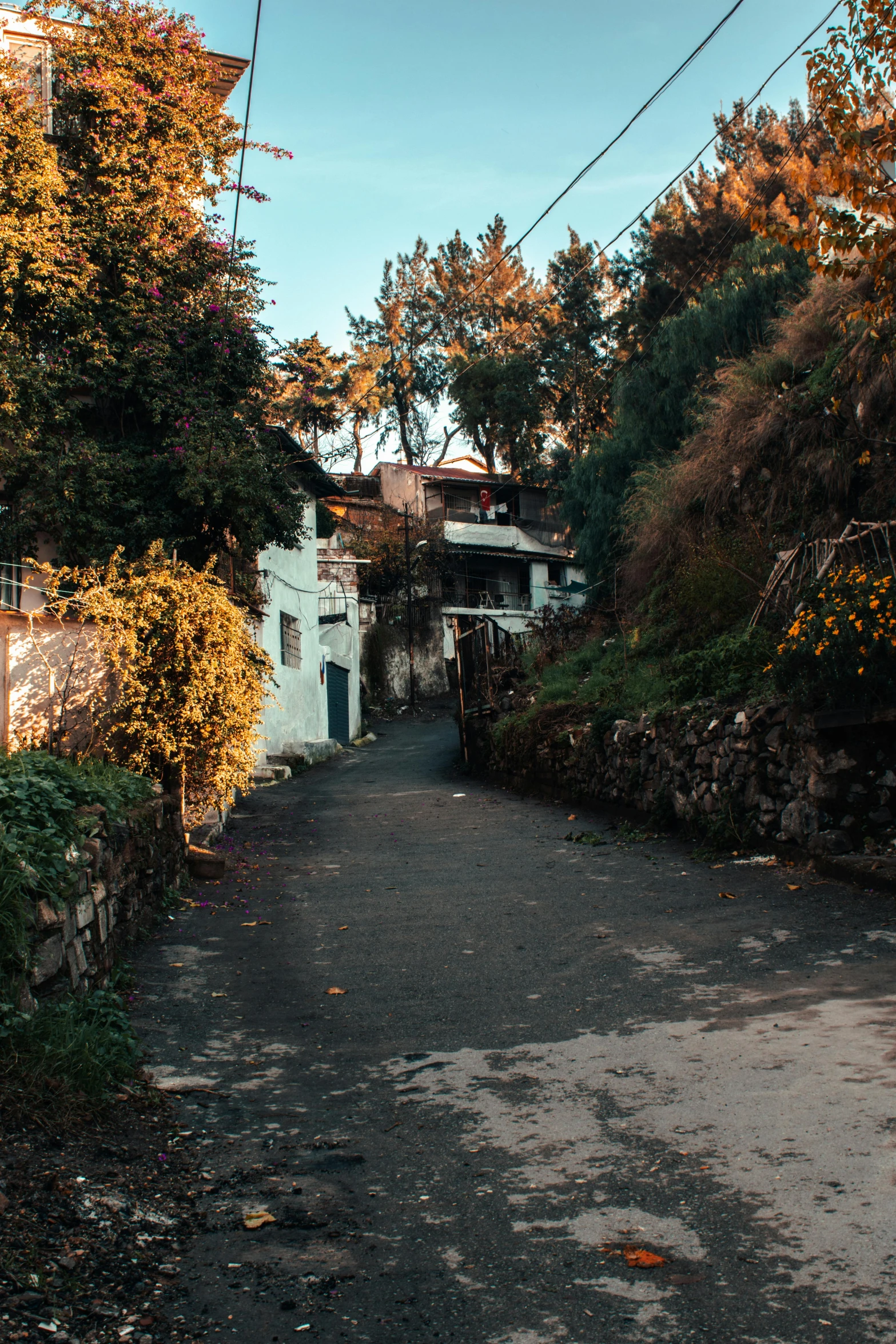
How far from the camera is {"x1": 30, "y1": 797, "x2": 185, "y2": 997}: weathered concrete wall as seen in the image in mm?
5367

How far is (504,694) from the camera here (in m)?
21.1

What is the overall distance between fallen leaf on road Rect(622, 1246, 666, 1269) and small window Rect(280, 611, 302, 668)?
19.3 metres

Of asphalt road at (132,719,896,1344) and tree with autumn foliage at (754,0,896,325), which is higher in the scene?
tree with autumn foliage at (754,0,896,325)

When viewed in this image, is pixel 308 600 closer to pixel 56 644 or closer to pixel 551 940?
pixel 56 644

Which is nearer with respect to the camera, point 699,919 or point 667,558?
point 699,919

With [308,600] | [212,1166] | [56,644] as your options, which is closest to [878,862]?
[212,1166]

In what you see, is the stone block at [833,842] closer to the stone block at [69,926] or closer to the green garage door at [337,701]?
the stone block at [69,926]

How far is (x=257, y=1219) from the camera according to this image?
387 centimetres

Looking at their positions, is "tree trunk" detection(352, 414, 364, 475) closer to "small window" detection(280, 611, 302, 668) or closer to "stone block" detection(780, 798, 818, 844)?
"small window" detection(280, 611, 302, 668)

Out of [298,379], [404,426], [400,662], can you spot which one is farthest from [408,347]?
[298,379]

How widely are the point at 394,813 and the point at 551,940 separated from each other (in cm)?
800

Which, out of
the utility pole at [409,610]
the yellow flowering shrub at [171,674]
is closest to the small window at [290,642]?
the yellow flowering shrub at [171,674]

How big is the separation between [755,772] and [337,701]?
1921cm

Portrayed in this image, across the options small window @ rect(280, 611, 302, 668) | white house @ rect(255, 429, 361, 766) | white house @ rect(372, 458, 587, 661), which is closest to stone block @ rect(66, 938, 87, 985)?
white house @ rect(255, 429, 361, 766)
